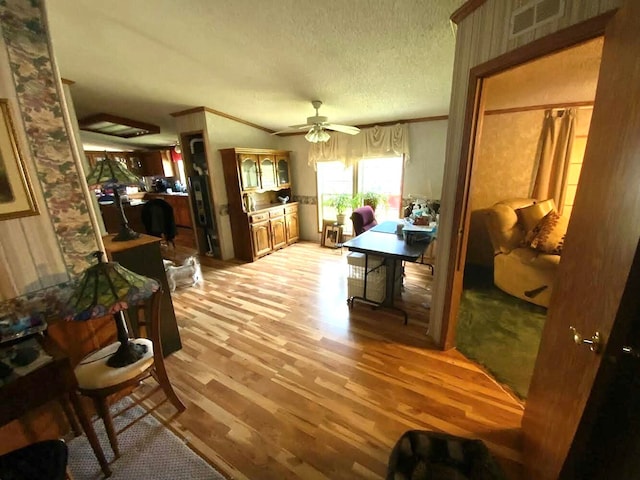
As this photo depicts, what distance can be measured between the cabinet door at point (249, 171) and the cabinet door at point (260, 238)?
0.65 metres

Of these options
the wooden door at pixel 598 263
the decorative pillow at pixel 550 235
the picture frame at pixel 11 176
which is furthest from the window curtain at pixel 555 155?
the picture frame at pixel 11 176

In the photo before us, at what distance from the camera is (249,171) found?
4.23m

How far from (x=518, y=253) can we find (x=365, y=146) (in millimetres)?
2767

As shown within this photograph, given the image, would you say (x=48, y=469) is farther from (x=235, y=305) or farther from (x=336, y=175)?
(x=336, y=175)

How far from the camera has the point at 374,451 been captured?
1.41 metres

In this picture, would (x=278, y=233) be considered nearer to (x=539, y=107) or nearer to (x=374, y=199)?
(x=374, y=199)

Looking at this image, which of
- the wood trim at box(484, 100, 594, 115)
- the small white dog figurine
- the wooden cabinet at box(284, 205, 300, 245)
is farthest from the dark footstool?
the wooden cabinet at box(284, 205, 300, 245)

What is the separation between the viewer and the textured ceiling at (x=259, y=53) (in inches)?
65.2

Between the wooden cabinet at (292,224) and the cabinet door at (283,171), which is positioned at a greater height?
the cabinet door at (283,171)

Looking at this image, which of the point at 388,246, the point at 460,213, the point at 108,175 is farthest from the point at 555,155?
the point at 108,175

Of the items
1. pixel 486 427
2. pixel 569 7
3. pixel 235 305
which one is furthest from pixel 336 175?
pixel 486 427

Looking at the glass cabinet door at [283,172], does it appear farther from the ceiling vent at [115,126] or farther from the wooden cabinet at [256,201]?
the ceiling vent at [115,126]

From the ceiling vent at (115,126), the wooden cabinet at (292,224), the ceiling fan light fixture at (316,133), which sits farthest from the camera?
the wooden cabinet at (292,224)

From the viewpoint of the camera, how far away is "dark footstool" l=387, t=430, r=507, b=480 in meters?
1.20
